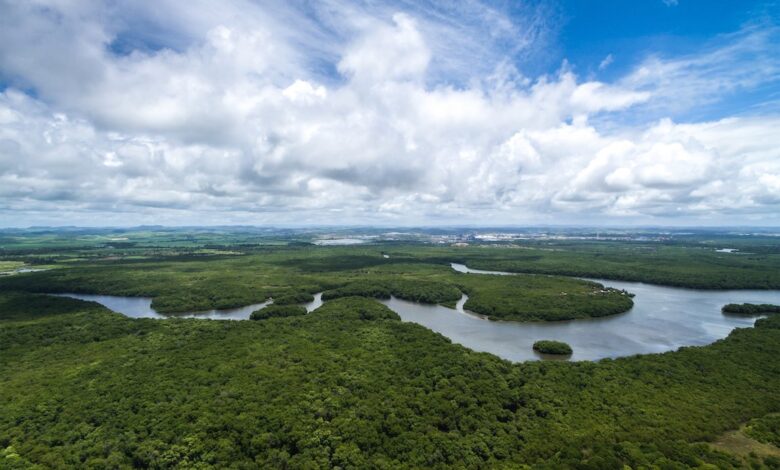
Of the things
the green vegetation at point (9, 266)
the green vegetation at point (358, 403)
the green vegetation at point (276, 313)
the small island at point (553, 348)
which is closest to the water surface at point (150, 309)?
the green vegetation at point (276, 313)

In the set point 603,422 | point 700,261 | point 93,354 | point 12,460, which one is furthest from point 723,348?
point 700,261

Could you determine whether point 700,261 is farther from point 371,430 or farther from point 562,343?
point 371,430

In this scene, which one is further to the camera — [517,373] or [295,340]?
[295,340]

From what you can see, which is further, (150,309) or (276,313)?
(150,309)

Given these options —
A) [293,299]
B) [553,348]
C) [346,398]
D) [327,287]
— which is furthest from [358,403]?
[327,287]

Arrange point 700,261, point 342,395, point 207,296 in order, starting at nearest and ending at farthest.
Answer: point 342,395, point 207,296, point 700,261

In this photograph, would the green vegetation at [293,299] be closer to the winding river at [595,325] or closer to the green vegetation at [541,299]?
the winding river at [595,325]

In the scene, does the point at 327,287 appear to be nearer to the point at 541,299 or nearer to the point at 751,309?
the point at 541,299
